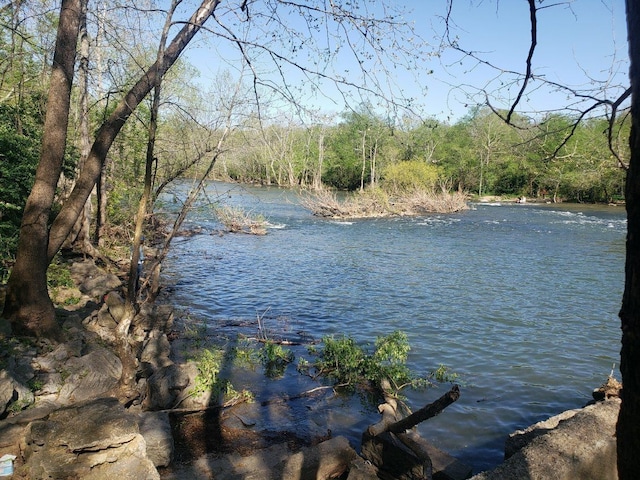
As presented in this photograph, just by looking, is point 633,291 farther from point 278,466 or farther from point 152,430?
point 152,430

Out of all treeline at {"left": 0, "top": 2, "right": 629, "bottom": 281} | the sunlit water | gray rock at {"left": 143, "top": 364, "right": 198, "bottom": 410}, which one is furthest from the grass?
Result: gray rock at {"left": 143, "top": 364, "right": 198, "bottom": 410}

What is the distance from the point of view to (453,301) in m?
14.9

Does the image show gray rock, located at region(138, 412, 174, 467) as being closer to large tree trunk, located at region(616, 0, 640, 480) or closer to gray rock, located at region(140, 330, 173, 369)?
gray rock, located at region(140, 330, 173, 369)

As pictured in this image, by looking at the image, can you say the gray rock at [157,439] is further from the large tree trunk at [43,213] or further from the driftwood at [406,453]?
the large tree trunk at [43,213]

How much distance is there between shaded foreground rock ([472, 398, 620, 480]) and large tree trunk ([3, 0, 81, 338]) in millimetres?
6202

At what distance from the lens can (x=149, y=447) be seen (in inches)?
203

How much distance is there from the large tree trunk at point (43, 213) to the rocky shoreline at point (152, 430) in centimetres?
41

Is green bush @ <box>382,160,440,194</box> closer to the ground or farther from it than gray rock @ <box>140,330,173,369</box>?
farther from it

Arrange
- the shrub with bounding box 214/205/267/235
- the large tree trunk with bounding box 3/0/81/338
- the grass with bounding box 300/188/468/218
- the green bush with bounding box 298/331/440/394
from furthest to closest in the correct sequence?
the grass with bounding box 300/188/468/218, the shrub with bounding box 214/205/267/235, the green bush with bounding box 298/331/440/394, the large tree trunk with bounding box 3/0/81/338

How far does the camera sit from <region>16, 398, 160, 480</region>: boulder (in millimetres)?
3936

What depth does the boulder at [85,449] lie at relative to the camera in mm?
3936

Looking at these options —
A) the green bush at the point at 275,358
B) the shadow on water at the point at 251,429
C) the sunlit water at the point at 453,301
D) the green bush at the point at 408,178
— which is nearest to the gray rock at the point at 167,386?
the shadow on water at the point at 251,429

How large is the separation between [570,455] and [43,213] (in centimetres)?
695

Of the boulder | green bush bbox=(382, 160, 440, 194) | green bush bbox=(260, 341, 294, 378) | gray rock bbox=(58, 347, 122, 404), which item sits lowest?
green bush bbox=(260, 341, 294, 378)
